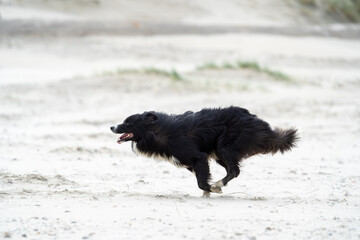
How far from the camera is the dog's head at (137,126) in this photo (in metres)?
7.88

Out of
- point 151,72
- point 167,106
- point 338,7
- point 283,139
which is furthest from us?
point 338,7

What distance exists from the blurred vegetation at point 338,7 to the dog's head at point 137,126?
32584 millimetres

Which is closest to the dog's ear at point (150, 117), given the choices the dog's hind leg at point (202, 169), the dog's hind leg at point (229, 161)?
the dog's hind leg at point (202, 169)

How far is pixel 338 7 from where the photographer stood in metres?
40.2

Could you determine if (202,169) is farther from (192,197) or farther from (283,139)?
(283,139)

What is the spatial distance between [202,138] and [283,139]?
40.6 inches

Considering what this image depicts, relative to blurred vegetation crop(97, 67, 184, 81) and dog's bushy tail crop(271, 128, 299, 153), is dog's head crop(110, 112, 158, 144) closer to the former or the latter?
dog's bushy tail crop(271, 128, 299, 153)

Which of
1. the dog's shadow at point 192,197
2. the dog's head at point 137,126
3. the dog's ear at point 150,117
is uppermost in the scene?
the dog's ear at point 150,117

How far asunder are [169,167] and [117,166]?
78 centimetres

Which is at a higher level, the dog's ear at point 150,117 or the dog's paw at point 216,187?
the dog's ear at point 150,117

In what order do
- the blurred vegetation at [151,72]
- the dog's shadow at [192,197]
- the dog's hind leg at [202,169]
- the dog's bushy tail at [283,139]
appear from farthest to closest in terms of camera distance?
the blurred vegetation at [151,72] < the dog's bushy tail at [283,139] < the dog's hind leg at [202,169] < the dog's shadow at [192,197]

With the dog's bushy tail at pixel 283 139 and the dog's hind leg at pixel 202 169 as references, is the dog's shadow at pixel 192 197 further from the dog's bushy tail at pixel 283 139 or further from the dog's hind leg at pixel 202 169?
the dog's bushy tail at pixel 283 139

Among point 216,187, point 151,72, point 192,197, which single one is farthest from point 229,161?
point 151,72

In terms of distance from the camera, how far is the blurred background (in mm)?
6480
